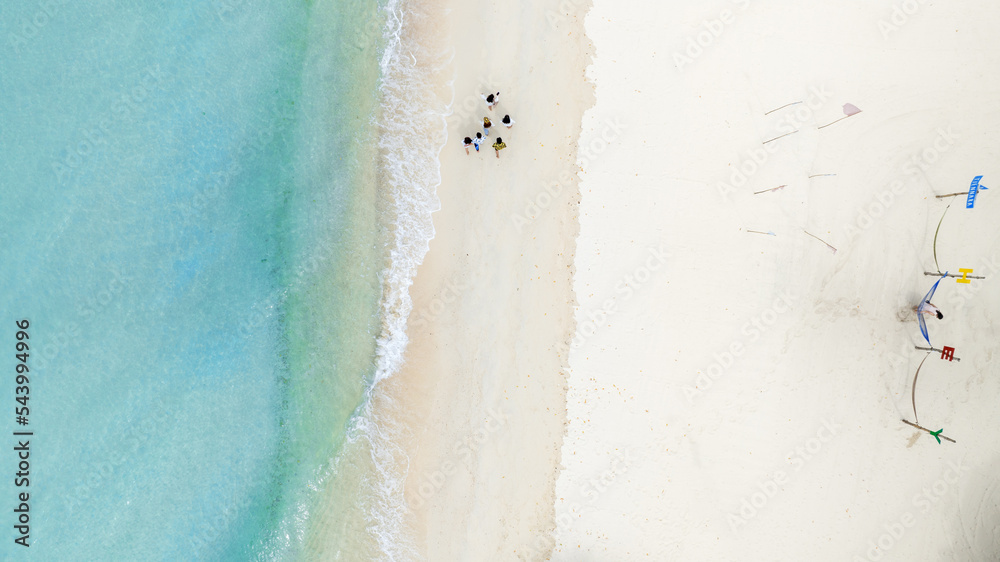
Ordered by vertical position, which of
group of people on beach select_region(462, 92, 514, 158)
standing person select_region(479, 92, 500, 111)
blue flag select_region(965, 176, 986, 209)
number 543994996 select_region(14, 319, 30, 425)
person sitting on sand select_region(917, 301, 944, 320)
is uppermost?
standing person select_region(479, 92, 500, 111)

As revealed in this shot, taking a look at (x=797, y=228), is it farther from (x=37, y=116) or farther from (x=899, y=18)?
(x=37, y=116)

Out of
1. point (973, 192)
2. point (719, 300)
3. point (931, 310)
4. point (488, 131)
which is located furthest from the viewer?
point (488, 131)

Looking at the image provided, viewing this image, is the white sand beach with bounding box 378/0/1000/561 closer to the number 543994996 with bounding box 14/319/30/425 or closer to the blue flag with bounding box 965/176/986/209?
the blue flag with bounding box 965/176/986/209

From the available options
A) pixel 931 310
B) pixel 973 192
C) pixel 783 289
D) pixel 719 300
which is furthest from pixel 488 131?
pixel 973 192

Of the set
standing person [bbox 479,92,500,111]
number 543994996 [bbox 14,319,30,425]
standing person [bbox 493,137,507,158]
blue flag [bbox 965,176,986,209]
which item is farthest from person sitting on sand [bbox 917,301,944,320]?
number 543994996 [bbox 14,319,30,425]

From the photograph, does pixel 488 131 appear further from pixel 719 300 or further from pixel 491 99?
pixel 719 300

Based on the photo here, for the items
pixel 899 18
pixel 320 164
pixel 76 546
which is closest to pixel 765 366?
pixel 899 18

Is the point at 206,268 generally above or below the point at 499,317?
above
